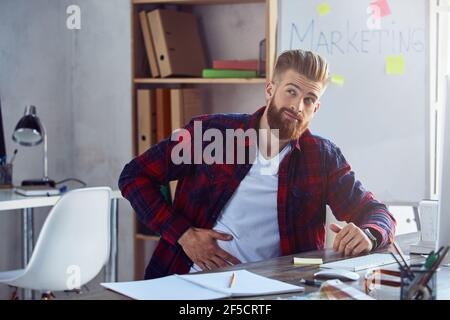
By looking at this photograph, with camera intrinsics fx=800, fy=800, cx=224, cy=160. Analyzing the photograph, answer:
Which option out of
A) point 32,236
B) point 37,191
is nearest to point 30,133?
point 37,191

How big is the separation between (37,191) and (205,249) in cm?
134

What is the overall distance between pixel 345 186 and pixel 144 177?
613 millimetres

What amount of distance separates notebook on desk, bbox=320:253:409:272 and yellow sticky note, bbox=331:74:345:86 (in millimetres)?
1387

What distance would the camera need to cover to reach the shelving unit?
3529 millimetres

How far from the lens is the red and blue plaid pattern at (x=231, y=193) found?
93.9 inches

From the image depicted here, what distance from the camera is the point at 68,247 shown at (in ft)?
10.2

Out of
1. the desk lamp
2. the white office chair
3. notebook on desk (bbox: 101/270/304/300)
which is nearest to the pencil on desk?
notebook on desk (bbox: 101/270/304/300)

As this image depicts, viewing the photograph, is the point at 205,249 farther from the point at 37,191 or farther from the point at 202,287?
the point at 37,191

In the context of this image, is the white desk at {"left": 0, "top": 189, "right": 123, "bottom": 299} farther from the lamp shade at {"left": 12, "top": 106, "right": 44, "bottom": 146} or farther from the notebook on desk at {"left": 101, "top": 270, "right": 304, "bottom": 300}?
the notebook on desk at {"left": 101, "top": 270, "right": 304, "bottom": 300}

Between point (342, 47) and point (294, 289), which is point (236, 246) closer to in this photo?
point (294, 289)

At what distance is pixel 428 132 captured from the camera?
320cm

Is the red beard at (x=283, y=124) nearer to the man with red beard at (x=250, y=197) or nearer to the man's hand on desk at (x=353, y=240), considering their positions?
the man with red beard at (x=250, y=197)

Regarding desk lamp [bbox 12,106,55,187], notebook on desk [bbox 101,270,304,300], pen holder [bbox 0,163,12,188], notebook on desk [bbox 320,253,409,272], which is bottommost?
notebook on desk [bbox 320,253,409,272]
